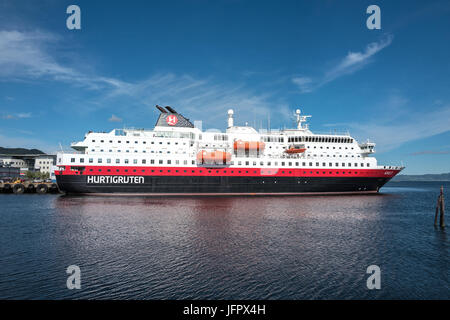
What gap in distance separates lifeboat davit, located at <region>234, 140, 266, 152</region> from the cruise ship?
156 millimetres

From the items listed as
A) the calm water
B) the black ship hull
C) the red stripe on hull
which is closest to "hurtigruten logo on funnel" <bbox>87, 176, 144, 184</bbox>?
the black ship hull

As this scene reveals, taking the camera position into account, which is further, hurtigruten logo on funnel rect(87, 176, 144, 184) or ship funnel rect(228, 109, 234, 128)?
ship funnel rect(228, 109, 234, 128)

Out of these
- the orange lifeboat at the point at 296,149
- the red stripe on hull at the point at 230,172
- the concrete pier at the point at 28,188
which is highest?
the orange lifeboat at the point at 296,149

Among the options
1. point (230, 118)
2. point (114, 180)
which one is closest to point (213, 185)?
point (230, 118)

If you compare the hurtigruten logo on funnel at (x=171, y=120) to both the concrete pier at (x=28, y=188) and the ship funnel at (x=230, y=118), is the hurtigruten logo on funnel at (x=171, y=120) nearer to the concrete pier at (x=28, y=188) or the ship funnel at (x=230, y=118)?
the ship funnel at (x=230, y=118)

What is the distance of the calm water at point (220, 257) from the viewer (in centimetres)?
891

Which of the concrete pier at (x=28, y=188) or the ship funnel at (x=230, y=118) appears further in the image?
the concrete pier at (x=28, y=188)

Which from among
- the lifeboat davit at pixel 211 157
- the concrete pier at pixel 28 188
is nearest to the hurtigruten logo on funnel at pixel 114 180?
the lifeboat davit at pixel 211 157

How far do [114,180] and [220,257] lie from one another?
27934 mm

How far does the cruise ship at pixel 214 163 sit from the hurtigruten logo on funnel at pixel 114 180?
0.13 metres

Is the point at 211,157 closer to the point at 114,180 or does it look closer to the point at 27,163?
the point at 114,180

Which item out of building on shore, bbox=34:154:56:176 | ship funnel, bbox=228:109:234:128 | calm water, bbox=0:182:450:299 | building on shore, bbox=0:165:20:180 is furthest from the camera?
building on shore, bbox=34:154:56:176

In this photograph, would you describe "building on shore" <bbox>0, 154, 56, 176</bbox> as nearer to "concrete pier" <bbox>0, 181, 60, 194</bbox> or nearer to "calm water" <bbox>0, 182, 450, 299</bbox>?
"concrete pier" <bbox>0, 181, 60, 194</bbox>

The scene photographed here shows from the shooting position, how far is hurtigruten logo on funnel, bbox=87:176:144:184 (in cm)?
3484
